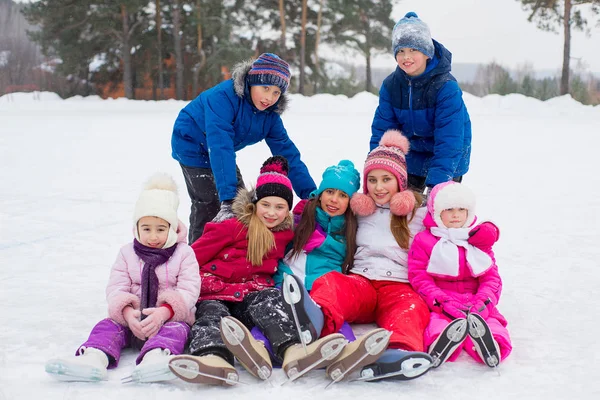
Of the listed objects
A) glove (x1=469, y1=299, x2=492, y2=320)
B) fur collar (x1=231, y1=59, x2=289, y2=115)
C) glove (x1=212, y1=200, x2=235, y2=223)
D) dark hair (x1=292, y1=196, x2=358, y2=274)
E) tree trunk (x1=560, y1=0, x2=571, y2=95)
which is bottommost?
glove (x1=469, y1=299, x2=492, y2=320)

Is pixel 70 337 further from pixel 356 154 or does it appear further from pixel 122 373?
pixel 356 154

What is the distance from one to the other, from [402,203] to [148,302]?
1.26 m

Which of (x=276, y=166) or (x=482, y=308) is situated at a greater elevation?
(x=276, y=166)

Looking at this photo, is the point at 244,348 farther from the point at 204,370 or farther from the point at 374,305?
the point at 374,305

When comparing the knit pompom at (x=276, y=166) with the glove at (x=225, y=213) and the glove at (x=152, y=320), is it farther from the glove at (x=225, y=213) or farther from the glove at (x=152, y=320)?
the glove at (x=152, y=320)

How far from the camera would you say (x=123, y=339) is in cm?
231

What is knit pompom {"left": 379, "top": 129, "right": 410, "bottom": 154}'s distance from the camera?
307cm

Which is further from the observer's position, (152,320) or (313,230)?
(313,230)

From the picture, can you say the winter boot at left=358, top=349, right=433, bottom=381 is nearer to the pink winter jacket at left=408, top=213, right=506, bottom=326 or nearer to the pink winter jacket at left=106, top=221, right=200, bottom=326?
the pink winter jacket at left=408, top=213, right=506, bottom=326

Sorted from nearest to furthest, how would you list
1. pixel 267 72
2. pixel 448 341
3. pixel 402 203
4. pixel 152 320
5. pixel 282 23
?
pixel 448 341
pixel 152 320
pixel 402 203
pixel 267 72
pixel 282 23

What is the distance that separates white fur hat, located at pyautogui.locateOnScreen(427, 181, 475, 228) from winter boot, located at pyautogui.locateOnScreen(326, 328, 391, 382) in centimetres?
86

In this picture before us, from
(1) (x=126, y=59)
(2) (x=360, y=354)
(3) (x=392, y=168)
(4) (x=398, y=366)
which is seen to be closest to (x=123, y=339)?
(2) (x=360, y=354)

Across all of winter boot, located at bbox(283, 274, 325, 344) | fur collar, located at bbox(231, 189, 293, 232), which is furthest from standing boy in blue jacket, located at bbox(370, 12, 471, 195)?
winter boot, located at bbox(283, 274, 325, 344)

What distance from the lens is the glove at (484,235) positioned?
2.57 m
